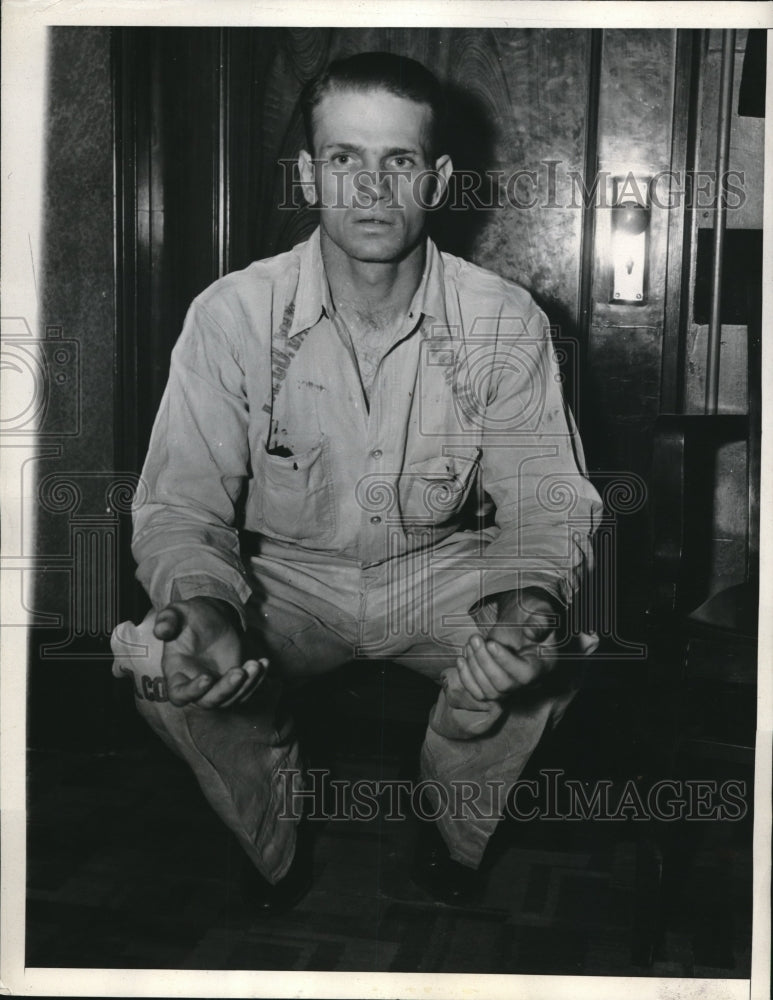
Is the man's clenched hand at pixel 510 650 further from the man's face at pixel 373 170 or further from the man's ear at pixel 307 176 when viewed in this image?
the man's ear at pixel 307 176

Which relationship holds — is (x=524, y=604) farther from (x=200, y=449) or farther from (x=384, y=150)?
(x=384, y=150)

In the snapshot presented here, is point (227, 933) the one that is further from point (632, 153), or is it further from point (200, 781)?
point (632, 153)

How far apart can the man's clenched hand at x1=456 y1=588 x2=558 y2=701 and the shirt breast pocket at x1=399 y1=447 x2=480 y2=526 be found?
17 cm

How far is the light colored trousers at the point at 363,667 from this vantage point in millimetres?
1717

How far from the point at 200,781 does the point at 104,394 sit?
0.64 metres

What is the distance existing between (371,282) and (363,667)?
616 millimetres

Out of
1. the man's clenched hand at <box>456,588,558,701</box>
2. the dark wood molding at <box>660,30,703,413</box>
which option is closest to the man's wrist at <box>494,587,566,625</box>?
the man's clenched hand at <box>456,588,558,701</box>

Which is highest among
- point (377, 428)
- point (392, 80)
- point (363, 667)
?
point (392, 80)

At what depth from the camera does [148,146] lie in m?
1.74

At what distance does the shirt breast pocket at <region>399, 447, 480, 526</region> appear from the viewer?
5.64ft

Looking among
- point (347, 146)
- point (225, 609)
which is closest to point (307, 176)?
point (347, 146)

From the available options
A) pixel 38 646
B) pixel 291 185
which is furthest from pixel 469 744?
pixel 291 185

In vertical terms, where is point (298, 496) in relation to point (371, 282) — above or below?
below

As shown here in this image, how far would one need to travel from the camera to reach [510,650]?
1.71m
